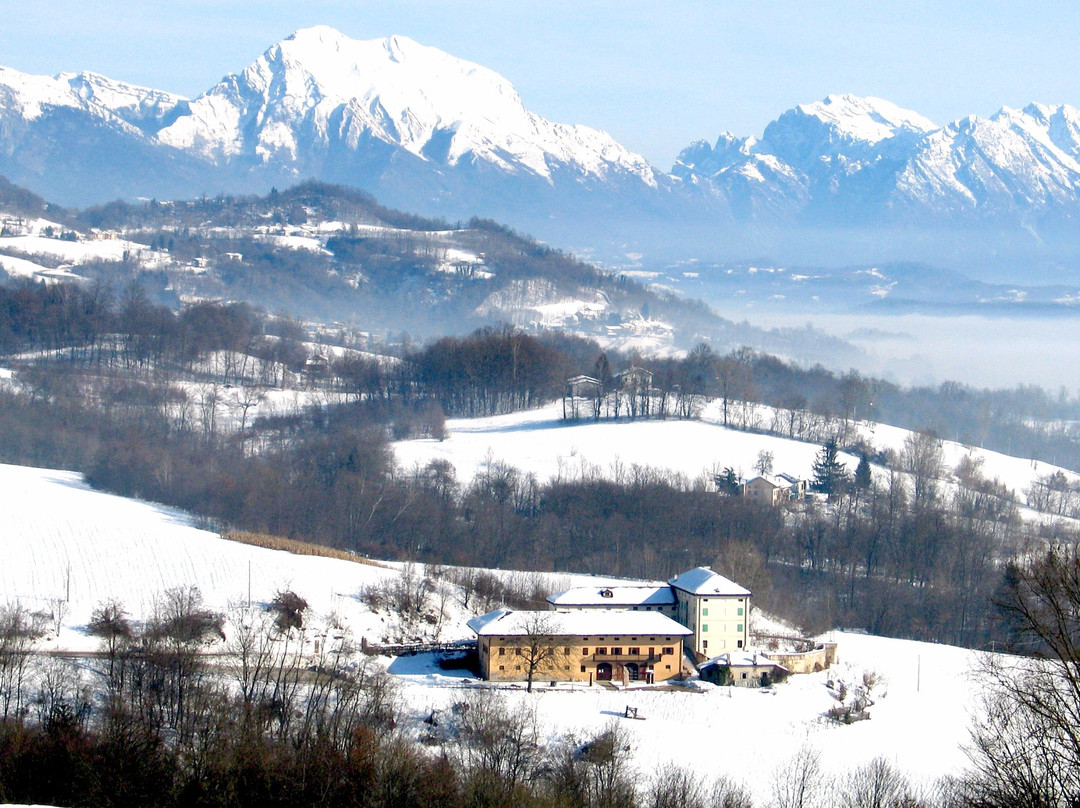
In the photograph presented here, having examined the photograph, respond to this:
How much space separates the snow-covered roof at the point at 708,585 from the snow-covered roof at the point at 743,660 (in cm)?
204

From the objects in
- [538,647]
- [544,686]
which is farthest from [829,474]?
[544,686]

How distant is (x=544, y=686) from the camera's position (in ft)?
114

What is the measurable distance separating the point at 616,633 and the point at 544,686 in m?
2.90

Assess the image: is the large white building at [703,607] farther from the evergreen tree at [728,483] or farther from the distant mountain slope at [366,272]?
the distant mountain slope at [366,272]

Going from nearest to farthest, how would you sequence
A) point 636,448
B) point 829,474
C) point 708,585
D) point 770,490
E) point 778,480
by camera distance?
point 708,585
point 770,490
point 778,480
point 829,474
point 636,448

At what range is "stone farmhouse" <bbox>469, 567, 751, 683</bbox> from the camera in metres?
35.7

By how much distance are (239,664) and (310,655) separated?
2272mm

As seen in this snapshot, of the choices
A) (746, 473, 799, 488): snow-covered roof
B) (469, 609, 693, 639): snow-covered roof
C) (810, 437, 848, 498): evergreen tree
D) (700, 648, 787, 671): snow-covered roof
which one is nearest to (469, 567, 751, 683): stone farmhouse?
(469, 609, 693, 639): snow-covered roof

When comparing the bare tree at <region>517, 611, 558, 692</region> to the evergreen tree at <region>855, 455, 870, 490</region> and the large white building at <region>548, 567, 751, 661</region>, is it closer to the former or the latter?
the large white building at <region>548, 567, 751, 661</region>

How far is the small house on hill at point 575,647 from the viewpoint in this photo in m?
35.5

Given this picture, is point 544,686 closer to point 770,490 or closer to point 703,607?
point 703,607

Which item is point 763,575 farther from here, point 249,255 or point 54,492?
point 249,255

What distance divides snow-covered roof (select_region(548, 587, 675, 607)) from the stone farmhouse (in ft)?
0.10

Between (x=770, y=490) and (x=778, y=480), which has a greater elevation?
(x=778, y=480)
